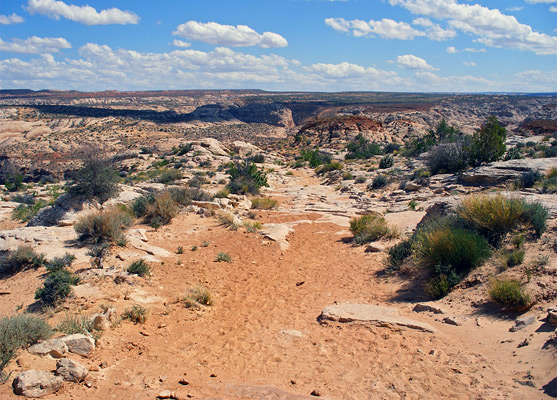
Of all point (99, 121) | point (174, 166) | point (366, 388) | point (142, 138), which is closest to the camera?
point (366, 388)

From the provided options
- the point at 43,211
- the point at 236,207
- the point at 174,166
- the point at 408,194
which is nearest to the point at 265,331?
the point at 43,211

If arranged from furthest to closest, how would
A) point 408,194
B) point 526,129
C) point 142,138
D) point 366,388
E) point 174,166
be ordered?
point 142,138 → point 526,129 → point 174,166 → point 408,194 → point 366,388

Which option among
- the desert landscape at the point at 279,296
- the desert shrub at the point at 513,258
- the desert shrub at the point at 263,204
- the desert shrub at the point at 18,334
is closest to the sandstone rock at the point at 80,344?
the desert landscape at the point at 279,296

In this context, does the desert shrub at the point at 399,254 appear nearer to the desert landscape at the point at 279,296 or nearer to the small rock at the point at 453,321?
the desert landscape at the point at 279,296

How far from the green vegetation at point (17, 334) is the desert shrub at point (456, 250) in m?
5.75

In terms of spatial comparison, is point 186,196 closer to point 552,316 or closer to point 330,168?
point 552,316

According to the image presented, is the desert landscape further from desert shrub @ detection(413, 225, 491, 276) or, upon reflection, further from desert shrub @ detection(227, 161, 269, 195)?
desert shrub @ detection(227, 161, 269, 195)

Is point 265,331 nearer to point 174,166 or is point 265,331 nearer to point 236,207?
point 236,207

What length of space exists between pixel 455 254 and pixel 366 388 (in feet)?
10.8

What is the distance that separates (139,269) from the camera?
7109 mm

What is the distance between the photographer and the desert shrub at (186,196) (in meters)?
12.2

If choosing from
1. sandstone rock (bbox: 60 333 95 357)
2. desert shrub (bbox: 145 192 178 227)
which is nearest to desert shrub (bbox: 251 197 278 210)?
desert shrub (bbox: 145 192 178 227)

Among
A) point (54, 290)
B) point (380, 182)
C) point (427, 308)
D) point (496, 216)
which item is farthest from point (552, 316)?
point (380, 182)

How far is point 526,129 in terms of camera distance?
37500 mm
